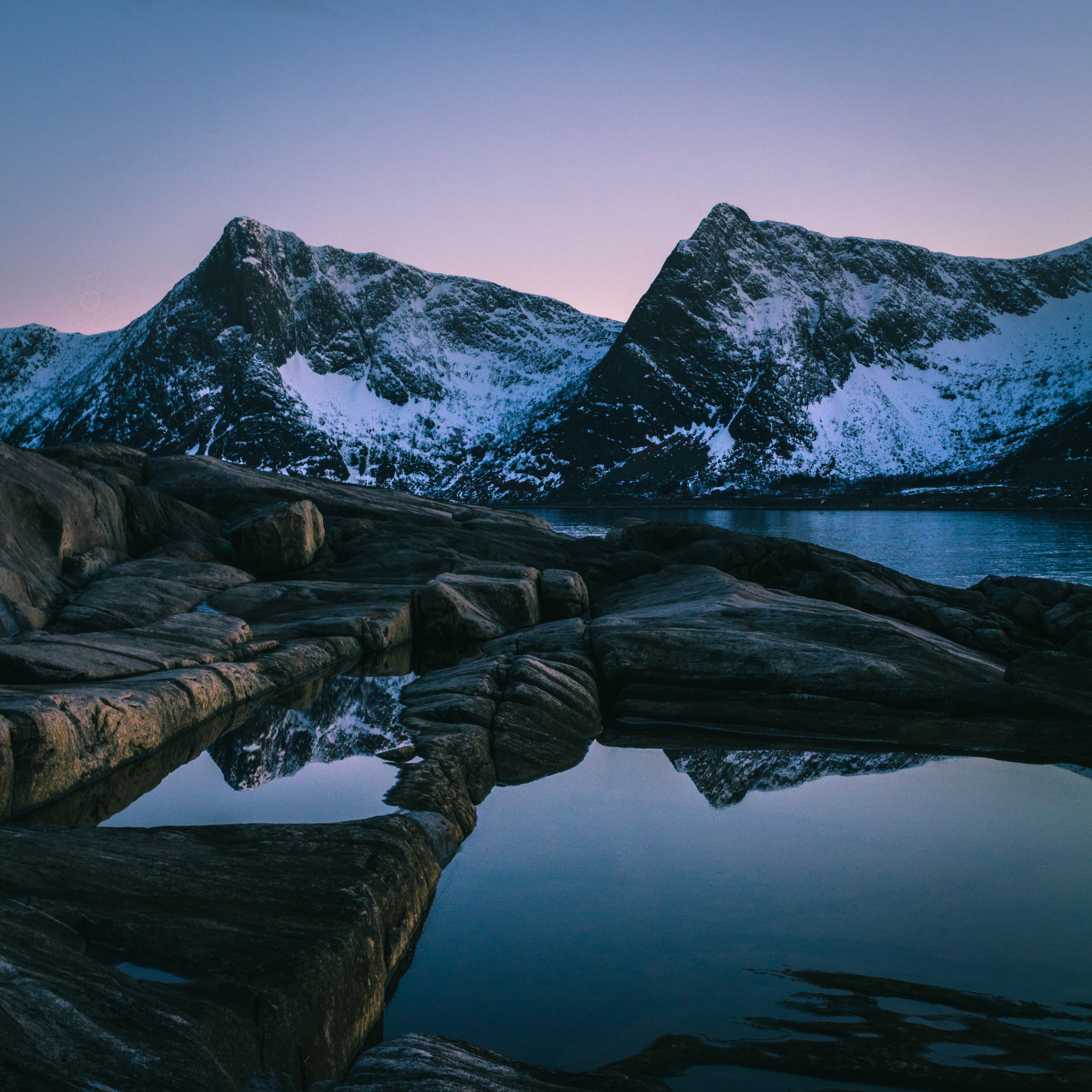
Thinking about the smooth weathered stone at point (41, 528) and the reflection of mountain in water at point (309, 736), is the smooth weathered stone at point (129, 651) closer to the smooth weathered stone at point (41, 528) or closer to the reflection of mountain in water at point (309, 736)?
the reflection of mountain in water at point (309, 736)

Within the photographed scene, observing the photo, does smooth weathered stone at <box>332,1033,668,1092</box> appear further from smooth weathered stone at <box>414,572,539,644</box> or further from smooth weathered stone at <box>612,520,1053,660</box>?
smooth weathered stone at <box>612,520,1053,660</box>

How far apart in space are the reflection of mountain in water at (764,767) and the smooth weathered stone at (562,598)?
40.6 feet

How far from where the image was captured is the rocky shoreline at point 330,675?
6.20 meters

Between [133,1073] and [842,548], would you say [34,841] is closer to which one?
[133,1073]

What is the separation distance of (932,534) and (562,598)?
8944cm

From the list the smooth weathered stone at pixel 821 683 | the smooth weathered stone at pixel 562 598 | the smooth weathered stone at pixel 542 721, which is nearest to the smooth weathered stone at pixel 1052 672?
the smooth weathered stone at pixel 821 683

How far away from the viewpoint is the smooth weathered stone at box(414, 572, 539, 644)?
2605 cm

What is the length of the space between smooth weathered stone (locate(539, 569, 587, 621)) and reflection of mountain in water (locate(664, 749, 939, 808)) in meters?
12.4

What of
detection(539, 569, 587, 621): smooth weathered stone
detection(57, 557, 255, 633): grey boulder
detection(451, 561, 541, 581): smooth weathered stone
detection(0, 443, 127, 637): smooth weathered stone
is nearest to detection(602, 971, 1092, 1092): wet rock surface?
detection(0, 443, 127, 637): smooth weathered stone

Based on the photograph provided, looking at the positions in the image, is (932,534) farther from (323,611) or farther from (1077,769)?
(323,611)

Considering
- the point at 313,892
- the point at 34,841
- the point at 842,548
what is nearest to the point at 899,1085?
the point at 313,892

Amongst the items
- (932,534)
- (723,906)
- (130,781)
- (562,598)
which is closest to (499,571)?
(562,598)

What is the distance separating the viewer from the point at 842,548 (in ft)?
258

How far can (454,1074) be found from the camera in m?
5.50
